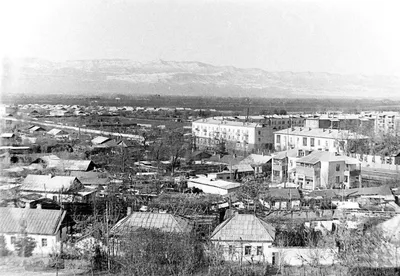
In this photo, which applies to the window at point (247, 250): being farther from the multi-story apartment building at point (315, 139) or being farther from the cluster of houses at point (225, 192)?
the multi-story apartment building at point (315, 139)

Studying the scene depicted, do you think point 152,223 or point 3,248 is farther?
point 152,223

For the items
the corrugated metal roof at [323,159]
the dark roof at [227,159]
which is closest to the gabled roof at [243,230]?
the corrugated metal roof at [323,159]

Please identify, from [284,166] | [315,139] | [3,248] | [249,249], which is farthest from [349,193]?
[315,139]

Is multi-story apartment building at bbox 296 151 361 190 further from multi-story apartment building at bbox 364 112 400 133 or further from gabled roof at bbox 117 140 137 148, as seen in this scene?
multi-story apartment building at bbox 364 112 400 133

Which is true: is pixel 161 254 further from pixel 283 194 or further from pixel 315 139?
pixel 315 139

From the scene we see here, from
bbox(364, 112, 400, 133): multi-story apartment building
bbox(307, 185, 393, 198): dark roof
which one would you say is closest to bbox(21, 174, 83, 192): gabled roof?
bbox(307, 185, 393, 198): dark roof
